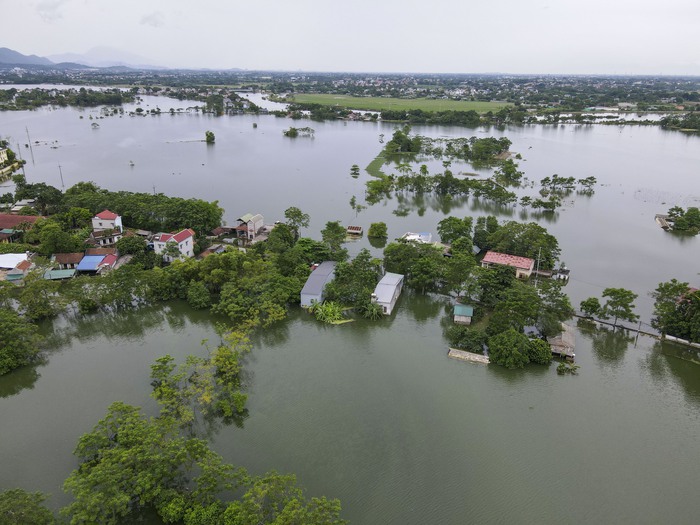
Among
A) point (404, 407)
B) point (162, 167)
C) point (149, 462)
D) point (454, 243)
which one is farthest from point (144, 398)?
point (162, 167)

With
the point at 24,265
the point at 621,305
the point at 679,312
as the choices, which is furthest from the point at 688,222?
the point at 24,265

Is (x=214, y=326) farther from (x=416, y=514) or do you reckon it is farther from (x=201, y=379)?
(x=416, y=514)

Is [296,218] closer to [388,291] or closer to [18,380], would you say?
[388,291]

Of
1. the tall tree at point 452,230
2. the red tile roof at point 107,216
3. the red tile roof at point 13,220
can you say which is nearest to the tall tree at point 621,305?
the tall tree at point 452,230

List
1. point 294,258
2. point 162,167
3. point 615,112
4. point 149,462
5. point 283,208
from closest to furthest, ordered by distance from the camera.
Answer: point 149,462 < point 294,258 < point 283,208 < point 162,167 < point 615,112

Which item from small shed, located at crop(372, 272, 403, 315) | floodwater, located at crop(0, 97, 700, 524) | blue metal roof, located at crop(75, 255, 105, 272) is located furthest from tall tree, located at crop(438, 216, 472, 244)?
blue metal roof, located at crop(75, 255, 105, 272)

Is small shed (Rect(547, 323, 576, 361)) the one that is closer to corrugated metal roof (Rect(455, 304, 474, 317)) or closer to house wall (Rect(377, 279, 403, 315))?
corrugated metal roof (Rect(455, 304, 474, 317))

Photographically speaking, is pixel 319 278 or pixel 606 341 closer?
pixel 606 341
